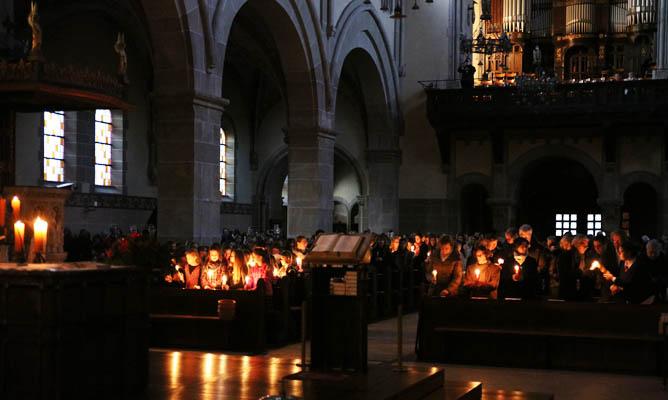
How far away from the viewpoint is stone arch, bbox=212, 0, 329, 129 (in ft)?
66.8

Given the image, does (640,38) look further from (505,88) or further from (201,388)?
(201,388)

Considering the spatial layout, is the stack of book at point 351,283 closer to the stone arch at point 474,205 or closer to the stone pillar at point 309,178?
the stone pillar at point 309,178

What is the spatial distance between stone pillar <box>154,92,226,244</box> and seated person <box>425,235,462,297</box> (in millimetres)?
5124

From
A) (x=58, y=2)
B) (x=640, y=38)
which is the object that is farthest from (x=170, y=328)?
(x=640, y=38)

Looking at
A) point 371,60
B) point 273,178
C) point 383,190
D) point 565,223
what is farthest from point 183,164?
point 565,223

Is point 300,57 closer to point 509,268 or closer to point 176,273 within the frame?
point 176,273

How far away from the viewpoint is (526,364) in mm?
11172

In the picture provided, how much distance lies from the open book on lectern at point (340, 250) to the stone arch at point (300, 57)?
39.8 ft

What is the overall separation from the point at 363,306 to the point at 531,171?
880 inches

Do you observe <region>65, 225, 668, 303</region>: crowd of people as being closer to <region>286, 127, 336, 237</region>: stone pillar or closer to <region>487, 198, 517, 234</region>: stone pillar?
<region>286, 127, 336, 237</region>: stone pillar

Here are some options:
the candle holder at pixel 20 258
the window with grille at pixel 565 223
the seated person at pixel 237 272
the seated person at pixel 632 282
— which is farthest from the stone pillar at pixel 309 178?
the candle holder at pixel 20 258

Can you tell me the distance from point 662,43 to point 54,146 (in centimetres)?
1721

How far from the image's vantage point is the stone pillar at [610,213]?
27.3m

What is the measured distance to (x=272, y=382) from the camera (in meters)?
8.30
